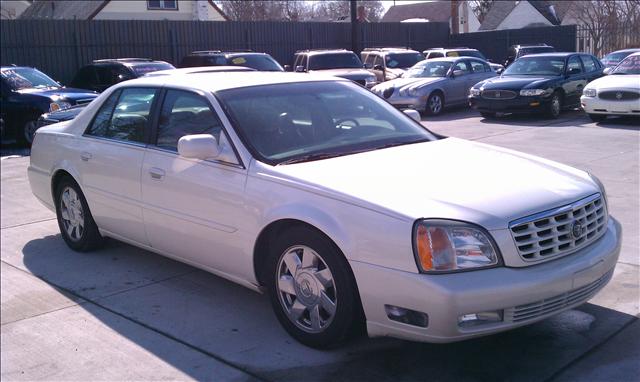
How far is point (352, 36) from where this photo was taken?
94.8ft

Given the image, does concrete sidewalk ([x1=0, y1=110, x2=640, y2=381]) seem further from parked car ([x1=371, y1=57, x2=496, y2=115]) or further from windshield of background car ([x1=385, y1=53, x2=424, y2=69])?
windshield of background car ([x1=385, y1=53, x2=424, y2=69])

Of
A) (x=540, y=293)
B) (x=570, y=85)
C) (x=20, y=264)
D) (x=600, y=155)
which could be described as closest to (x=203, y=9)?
(x=570, y=85)

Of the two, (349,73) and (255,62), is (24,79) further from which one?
(349,73)

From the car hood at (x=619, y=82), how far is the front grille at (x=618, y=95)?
4.0 inches

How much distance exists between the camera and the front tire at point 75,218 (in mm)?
6129

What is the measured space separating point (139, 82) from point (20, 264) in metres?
1.92

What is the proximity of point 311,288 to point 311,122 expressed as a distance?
1.35 m

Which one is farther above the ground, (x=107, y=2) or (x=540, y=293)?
(x=107, y=2)

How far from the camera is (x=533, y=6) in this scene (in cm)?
5594

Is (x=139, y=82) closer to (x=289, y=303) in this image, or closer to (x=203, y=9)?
(x=289, y=303)

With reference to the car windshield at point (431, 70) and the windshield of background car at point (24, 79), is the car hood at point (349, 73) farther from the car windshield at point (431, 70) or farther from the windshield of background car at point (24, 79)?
the windshield of background car at point (24, 79)

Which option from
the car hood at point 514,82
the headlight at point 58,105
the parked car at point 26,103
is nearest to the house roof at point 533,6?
the car hood at point 514,82

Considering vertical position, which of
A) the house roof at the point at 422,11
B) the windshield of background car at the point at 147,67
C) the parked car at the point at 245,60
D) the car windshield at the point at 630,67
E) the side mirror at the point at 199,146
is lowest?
the side mirror at the point at 199,146

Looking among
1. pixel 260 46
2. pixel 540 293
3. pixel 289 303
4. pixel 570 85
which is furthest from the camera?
pixel 260 46
